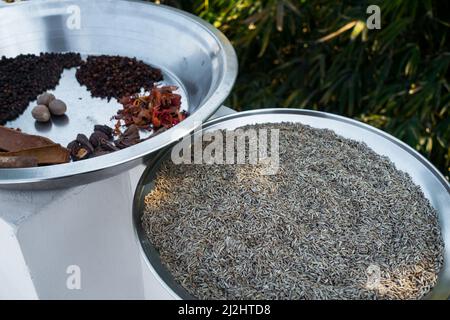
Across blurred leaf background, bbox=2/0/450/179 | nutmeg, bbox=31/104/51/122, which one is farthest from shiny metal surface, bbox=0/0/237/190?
blurred leaf background, bbox=2/0/450/179

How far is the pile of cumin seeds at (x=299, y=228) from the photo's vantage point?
84 cm

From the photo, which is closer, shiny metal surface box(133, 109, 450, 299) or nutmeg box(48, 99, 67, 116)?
shiny metal surface box(133, 109, 450, 299)

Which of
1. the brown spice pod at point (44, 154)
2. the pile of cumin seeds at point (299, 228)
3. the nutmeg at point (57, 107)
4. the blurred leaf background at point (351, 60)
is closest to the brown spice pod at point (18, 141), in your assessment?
the brown spice pod at point (44, 154)

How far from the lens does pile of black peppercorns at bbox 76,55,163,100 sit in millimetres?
1357

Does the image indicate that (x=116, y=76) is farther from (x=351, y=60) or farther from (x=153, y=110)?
(x=351, y=60)

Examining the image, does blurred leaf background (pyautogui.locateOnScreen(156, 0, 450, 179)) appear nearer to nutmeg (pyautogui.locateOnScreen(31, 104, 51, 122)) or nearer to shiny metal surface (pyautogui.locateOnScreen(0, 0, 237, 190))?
shiny metal surface (pyautogui.locateOnScreen(0, 0, 237, 190))

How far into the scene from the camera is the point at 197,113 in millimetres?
994

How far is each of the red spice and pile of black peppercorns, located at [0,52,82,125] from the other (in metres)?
0.24

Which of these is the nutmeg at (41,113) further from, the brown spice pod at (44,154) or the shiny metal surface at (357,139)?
the shiny metal surface at (357,139)

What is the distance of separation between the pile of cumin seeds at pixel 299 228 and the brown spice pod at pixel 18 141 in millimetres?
266

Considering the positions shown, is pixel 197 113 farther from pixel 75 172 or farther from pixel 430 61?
pixel 430 61

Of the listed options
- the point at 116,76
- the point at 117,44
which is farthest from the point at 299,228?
the point at 117,44

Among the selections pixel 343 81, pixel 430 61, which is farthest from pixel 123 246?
pixel 430 61

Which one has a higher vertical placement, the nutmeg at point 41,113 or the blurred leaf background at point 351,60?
the nutmeg at point 41,113
